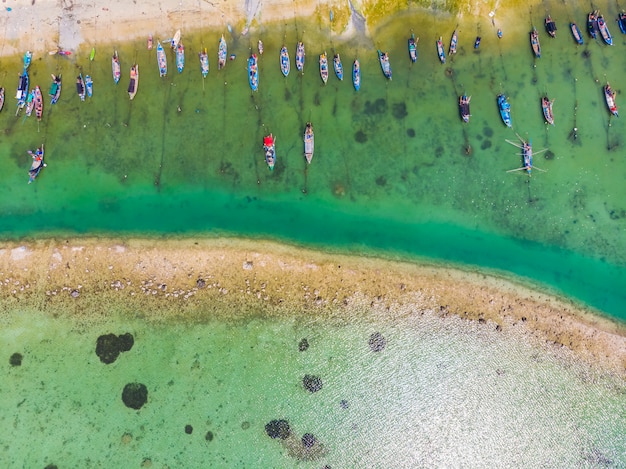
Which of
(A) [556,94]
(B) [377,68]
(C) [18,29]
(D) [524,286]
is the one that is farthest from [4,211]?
(A) [556,94]

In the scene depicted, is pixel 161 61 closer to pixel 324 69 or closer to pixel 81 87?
pixel 81 87

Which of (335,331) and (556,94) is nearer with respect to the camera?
(335,331)

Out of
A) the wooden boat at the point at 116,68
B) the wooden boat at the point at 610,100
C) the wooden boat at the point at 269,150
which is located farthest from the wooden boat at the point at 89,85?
the wooden boat at the point at 610,100

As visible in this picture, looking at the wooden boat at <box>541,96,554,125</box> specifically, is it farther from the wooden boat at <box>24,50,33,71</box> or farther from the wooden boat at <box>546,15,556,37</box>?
the wooden boat at <box>24,50,33,71</box>

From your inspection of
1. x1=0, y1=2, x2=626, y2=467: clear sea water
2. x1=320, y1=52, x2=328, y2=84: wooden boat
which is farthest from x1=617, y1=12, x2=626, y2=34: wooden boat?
x1=320, y1=52, x2=328, y2=84: wooden boat

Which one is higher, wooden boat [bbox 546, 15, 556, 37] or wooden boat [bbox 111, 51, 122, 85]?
wooden boat [bbox 546, 15, 556, 37]

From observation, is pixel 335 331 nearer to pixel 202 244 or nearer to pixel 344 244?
pixel 344 244
